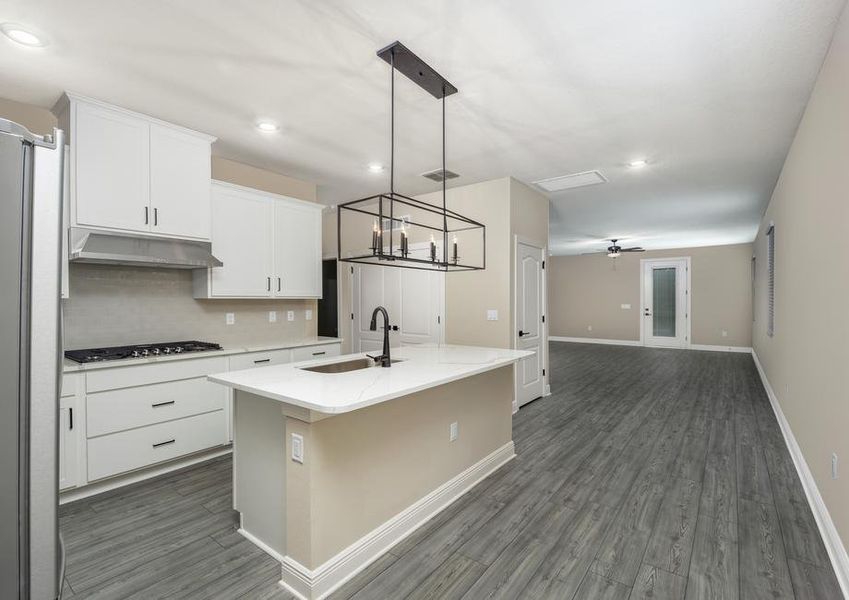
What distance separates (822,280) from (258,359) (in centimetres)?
415

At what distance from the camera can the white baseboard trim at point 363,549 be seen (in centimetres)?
182

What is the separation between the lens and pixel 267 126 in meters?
3.25

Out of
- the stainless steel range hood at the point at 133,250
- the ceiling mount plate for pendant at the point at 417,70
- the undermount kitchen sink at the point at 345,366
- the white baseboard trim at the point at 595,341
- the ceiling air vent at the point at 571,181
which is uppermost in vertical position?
the ceiling air vent at the point at 571,181

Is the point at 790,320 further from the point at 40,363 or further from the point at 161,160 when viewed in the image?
the point at 161,160

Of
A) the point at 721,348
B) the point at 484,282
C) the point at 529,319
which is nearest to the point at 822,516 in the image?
the point at 529,319

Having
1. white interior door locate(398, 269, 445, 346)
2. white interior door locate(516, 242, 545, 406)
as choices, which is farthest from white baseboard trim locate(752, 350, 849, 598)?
white interior door locate(398, 269, 445, 346)

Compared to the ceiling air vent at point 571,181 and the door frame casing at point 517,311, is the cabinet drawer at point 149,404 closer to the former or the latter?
the door frame casing at point 517,311

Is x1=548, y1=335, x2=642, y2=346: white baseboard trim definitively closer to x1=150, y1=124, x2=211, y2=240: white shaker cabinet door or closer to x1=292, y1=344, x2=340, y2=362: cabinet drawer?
x1=292, y1=344, x2=340, y2=362: cabinet drawer

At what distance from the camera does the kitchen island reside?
1834mm

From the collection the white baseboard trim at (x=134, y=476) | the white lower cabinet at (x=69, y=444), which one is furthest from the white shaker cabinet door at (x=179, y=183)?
the white baseboard trim at (x=134, y=476)

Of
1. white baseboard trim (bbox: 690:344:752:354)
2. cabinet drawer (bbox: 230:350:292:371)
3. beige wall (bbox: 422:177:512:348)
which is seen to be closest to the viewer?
cabinet drawer (bbox: 230:350:292:371)

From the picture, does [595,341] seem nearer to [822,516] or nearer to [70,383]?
[822,516]

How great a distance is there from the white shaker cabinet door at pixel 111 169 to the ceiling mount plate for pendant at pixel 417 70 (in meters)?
2.01

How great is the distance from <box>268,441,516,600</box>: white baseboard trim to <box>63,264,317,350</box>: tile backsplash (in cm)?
204
